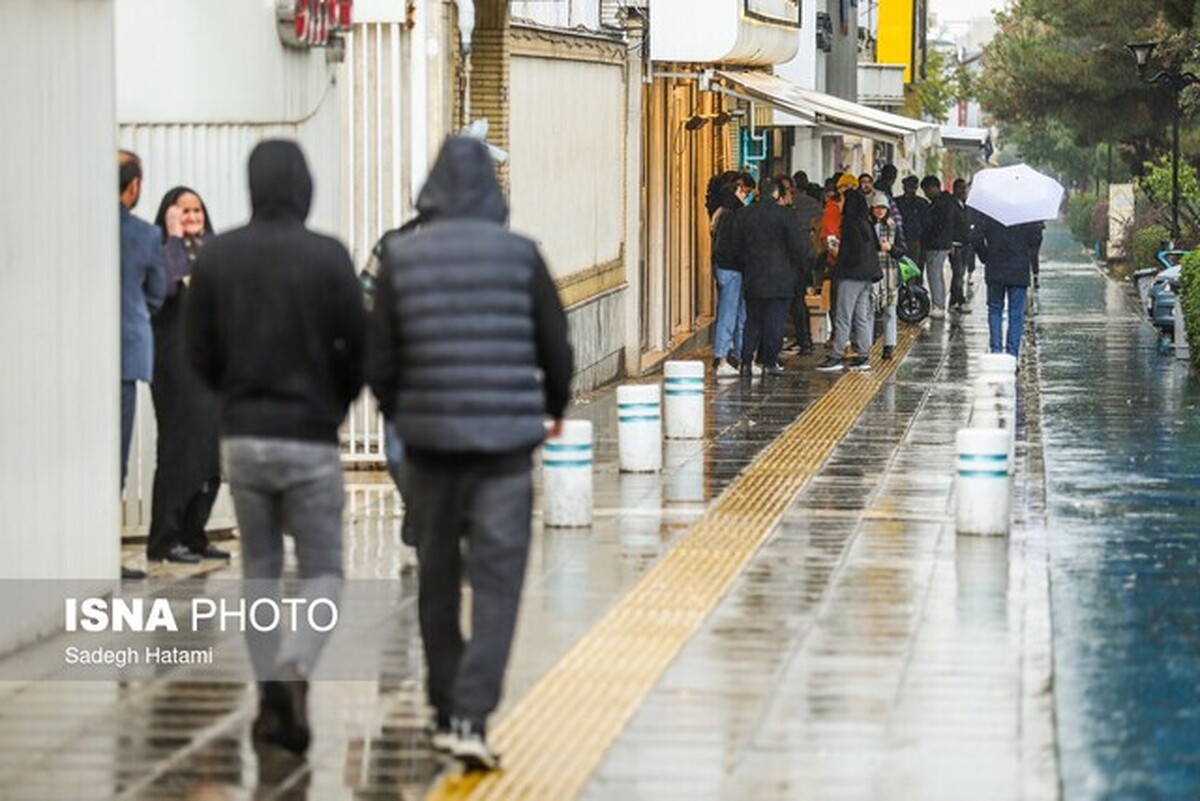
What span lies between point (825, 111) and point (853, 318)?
3615 mm

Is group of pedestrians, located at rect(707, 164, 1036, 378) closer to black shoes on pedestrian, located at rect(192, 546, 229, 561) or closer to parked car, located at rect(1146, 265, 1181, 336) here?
parked car, located at rect(1146, 265, 1181, 336)

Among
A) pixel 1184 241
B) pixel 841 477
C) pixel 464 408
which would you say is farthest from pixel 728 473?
pixel 1184 241

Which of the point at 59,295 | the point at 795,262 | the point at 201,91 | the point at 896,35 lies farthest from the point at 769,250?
the point at 896,35

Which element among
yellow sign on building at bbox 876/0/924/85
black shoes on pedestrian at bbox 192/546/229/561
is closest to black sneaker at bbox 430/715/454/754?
black shoes on pedestrian at bbox 192/546/229/561

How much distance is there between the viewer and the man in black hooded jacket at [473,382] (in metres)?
8.23

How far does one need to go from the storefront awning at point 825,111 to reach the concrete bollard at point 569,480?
564 inches

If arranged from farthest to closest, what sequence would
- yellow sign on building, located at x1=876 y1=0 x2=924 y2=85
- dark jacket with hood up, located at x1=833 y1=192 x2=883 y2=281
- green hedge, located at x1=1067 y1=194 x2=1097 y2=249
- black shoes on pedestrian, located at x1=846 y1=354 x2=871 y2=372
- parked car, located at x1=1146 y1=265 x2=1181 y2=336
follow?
green hedge, located at x1=1067 y1=194 x2=1097 y2=249 → yellow sign on building, located at x1=876 y1=0 x2=924 y2=85 → parked car, located at x1=1146 y1=265 x2=1181 y2=336 → black shoes on pedestrian, located at x1=846 y1=354 x2=871 y2=372 → dark jacket with hood up, located at x1=833 y1=192 x2=883 y2=281

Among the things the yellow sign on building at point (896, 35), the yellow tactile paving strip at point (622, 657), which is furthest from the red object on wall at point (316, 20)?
the yellow sign on building at point (896, 35)

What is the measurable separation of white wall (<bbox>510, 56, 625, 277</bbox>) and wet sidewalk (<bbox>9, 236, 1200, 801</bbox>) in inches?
172

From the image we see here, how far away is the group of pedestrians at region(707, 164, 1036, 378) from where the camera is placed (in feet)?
80.1

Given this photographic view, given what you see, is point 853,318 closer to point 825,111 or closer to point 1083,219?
point 825,111

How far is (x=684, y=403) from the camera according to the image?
63.1 ft

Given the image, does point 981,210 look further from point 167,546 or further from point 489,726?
point 489,726

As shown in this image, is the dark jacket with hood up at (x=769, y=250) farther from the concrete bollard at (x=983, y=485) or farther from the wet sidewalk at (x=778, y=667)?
the concrete bollard at (x=983, y=485)
